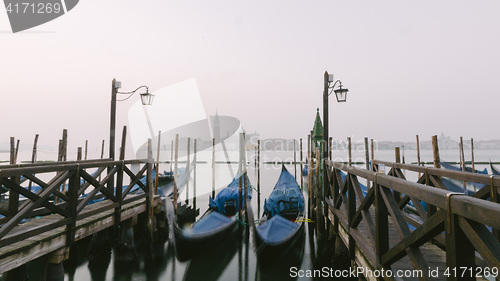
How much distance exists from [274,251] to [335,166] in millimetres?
2762

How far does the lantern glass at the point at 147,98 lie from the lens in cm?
791

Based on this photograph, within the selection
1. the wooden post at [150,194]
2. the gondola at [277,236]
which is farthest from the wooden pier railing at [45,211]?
the gondola at [277,236]

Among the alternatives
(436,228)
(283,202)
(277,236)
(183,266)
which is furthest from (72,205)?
(283,202)

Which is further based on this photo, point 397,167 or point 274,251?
point 274,251

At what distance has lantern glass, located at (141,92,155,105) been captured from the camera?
791cm

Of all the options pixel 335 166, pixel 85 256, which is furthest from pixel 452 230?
pixel 85 256

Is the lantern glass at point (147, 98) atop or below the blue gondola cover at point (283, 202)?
atop

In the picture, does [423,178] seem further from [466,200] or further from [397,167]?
[466,200]

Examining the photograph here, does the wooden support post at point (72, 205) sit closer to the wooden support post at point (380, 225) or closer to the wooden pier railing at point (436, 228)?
the wooden pier railing at point (436, 228)

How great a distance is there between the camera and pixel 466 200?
1.28 m

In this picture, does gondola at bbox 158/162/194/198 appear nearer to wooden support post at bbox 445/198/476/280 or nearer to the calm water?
the calm water

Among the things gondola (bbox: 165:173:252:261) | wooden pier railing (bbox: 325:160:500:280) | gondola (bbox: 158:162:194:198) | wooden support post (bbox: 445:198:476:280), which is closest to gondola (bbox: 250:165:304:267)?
gondola (bbox: 165:173:252:261)

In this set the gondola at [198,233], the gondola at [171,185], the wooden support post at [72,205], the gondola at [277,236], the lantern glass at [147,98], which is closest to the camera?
the wooden support post at [72,205]

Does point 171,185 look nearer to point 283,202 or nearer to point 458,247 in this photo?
point 283,202
